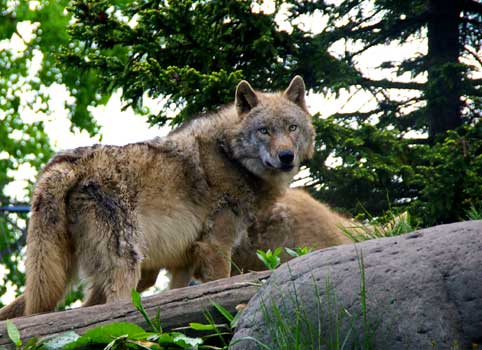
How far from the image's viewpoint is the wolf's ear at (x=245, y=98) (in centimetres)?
839

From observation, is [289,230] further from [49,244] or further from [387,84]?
[387,84]

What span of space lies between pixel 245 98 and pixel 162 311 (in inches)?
138

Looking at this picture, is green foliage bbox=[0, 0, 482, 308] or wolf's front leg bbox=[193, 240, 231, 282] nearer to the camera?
wolf's front leg bbox=[193, 240, 231, 282]

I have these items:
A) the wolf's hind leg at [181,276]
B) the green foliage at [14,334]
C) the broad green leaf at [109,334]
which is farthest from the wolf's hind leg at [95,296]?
the broad green leaf at [109,334]

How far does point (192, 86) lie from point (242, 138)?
2261 millimetres

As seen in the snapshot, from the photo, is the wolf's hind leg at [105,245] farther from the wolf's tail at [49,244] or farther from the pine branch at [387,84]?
the pine branch at [387,84]

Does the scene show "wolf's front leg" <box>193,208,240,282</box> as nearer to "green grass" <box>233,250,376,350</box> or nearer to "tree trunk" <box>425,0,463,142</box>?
"green grass" <box>233,250,376,350</box>

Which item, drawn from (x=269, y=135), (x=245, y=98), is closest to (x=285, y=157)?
(x=269, y=135)

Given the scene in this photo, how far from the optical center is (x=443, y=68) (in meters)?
10.9

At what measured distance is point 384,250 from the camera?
16.5 ft

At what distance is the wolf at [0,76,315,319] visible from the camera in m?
6.46

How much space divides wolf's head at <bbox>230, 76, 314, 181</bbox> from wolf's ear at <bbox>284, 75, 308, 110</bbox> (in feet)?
0.46

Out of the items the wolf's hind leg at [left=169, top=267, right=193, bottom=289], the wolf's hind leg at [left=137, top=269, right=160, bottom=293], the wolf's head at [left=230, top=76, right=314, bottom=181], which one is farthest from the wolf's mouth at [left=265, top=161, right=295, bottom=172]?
the wolf's hind leg at [left=137, top=269, right=160, bottom=293]

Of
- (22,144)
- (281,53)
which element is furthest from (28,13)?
(281,53)
